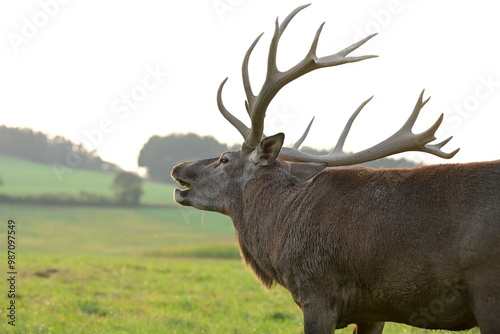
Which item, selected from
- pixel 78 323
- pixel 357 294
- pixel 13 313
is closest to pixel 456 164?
pixel 357 294

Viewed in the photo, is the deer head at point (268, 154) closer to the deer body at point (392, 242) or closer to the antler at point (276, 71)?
the antler at point (276, 71)

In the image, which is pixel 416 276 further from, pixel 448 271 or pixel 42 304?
pixel 42 304

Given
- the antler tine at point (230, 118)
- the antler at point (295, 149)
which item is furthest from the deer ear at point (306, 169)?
the antler tine at point (230, 118)

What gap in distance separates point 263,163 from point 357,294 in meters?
1.74

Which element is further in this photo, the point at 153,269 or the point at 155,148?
the point at 155,148

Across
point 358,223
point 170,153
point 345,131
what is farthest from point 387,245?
point 170,153

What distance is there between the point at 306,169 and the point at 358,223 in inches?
45.4

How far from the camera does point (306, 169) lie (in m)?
6.46

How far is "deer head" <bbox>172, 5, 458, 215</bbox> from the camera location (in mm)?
6492

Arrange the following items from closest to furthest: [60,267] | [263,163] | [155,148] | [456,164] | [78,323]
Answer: [456,164] < [263,163] < [78,323] < [60,267] < [155,148]

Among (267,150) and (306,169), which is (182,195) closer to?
(267,150)

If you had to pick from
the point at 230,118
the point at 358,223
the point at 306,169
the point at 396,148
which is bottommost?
the point at 358,223

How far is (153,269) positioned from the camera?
56.1 ft

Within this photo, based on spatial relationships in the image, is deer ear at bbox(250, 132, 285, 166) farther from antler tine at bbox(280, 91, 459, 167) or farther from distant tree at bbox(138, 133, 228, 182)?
distant tree at bbox(138, 133, 228, 182)
